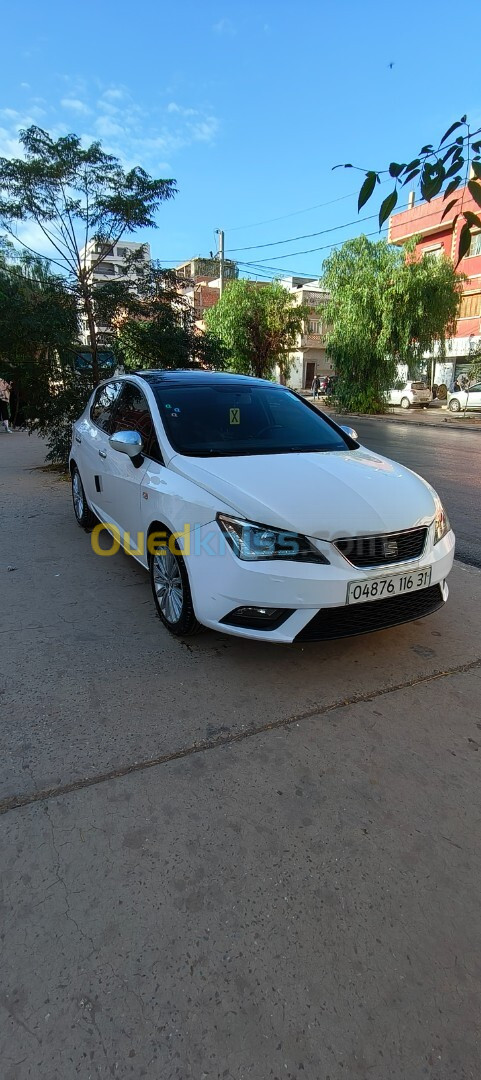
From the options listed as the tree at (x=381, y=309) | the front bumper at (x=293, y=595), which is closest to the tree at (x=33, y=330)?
the front bumper at (x=293, y=595)

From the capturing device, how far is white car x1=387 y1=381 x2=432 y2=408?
1177 inches

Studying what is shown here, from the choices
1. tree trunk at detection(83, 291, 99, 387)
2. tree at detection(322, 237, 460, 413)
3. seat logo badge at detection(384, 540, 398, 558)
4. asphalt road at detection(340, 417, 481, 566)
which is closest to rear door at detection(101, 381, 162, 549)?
seat logo badge at detection(384, 540, 398, 558)

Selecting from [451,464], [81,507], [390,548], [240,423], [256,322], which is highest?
[256,322]

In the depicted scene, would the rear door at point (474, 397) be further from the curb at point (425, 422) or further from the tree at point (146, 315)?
the tree at point (146, 315)

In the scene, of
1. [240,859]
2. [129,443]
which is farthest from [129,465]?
[240,859]

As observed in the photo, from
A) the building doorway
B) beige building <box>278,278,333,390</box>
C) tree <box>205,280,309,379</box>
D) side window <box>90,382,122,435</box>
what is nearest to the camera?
side window <box>90,382,122,435</box>

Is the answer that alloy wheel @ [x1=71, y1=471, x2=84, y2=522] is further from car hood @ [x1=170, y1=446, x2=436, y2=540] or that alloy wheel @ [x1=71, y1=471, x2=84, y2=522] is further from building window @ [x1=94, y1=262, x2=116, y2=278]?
building window @ [x1=94, y1=262, x2=116, y2=278]

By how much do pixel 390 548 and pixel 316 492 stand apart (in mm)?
469

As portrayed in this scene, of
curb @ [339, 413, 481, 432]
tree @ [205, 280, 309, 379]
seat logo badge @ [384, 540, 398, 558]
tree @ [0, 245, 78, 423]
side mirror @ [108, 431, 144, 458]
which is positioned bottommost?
curb @ [339, 413, 481, 432]

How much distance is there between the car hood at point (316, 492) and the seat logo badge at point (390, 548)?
0.06 m

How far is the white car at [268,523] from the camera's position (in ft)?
8.98

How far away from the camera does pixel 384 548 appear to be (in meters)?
2.85

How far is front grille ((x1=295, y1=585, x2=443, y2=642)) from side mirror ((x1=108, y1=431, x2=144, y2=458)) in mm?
1673

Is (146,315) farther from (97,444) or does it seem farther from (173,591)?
(173,591)
